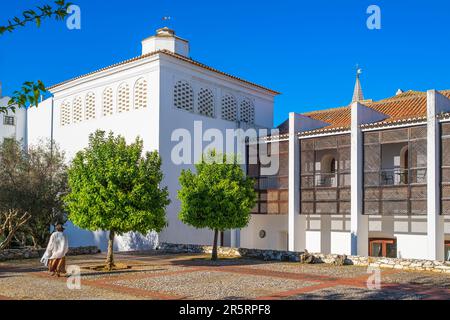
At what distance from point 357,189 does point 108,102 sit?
561 inches

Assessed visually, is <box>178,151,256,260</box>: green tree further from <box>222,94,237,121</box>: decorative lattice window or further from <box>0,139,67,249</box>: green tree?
<box>222,94,237,121</box>: decorative lattice window

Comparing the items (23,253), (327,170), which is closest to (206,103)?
(327,170)

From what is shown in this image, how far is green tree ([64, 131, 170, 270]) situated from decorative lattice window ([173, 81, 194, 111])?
28.6ft

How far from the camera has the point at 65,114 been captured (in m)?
30.7

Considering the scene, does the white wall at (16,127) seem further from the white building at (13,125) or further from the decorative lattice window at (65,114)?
the decorative lattice window at (65,114)

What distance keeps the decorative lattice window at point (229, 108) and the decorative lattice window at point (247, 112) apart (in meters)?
0.54

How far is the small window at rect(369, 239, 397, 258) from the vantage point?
80.9 ft

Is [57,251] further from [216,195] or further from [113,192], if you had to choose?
[216,195]

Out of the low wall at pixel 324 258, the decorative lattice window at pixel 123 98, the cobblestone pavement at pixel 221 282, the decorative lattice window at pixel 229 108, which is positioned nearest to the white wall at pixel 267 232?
the low wall at pixel 324 258

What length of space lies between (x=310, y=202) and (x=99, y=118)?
498 inches

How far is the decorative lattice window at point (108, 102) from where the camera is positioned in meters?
27.6

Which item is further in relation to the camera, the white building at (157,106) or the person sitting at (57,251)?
the white building at (157,106)
